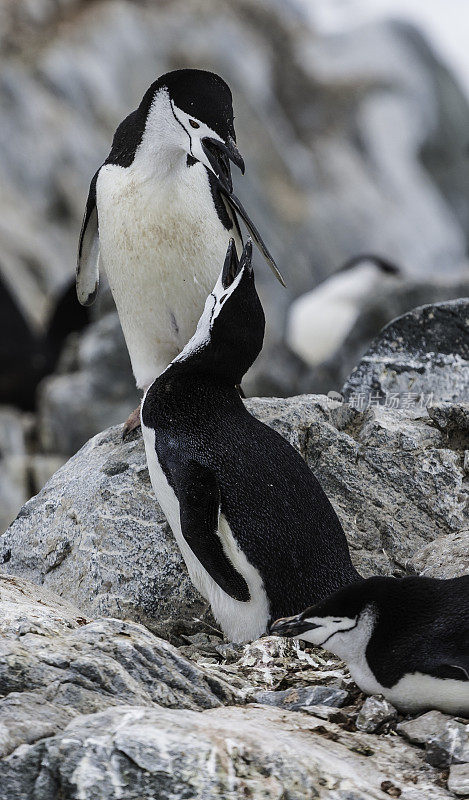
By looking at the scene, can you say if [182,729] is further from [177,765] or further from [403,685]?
[403,685]

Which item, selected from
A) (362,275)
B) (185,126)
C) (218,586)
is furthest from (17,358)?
(218,586)

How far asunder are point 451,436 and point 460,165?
17305mm

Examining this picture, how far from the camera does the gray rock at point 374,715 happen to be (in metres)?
2.34

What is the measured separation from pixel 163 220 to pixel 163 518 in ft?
3.57

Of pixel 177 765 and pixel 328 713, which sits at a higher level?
pixel 177 765

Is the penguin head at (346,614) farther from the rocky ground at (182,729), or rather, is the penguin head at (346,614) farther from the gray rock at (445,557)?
the gray rock at (445,557)

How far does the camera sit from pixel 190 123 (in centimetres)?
380

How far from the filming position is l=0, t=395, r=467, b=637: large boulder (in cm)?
356

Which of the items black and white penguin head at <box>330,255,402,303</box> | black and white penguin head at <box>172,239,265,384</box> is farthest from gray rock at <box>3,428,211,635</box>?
black and white penguin head at <box>330,255,402,303</box>

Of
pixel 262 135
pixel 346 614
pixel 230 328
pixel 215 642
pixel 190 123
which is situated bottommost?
pixel 215 642

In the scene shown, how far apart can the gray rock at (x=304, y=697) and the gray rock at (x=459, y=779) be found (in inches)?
16.9

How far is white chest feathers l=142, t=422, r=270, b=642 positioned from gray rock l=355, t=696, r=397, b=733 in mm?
689

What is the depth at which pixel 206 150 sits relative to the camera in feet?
12.6

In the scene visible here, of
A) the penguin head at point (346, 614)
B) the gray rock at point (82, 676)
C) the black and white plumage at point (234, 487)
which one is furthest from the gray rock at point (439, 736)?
the black and white plumage at point (234, 487)
